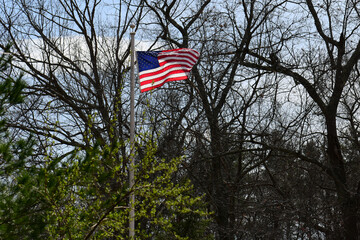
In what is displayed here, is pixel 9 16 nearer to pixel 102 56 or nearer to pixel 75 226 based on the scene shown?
pixel 102 56

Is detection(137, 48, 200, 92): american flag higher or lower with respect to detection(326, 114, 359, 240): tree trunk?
higher

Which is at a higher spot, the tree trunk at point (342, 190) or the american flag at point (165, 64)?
the american flag at point (165, 64)

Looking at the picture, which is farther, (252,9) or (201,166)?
(201,166)

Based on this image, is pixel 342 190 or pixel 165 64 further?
pixel 342 190

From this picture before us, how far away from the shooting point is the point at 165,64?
10.7m

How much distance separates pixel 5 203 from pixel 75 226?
101 cm

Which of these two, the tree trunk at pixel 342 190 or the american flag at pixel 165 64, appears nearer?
the american flag at pixel 165 64

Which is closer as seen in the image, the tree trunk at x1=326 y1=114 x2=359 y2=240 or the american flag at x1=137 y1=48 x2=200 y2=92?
the american flag at x1=137 y1=48 x2=200 y2=92

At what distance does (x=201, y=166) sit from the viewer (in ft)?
52.1

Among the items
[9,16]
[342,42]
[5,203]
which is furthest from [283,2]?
[5,203]

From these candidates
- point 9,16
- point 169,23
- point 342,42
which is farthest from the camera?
point 169,23

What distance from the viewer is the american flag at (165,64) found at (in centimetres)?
1052

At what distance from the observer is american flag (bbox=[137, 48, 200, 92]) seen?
414 inches

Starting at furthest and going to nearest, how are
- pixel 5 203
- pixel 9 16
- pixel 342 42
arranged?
pixel 9 16
pixel 342 42
pixel 5 203
